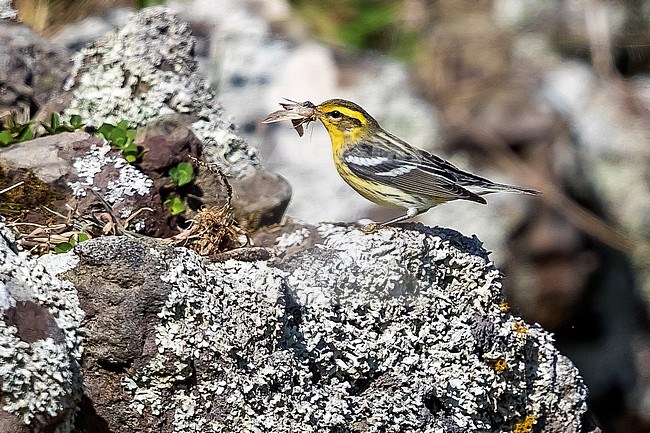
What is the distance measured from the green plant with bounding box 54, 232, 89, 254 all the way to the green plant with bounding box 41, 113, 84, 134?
90cm

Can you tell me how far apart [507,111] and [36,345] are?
Result: 8556 mm

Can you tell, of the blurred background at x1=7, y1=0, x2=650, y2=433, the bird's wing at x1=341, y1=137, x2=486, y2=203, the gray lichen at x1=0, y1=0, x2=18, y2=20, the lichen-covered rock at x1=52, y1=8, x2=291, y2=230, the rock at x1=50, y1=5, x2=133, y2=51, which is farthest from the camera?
the blurred background at x1=7, y1=0, x2=650, y2=433

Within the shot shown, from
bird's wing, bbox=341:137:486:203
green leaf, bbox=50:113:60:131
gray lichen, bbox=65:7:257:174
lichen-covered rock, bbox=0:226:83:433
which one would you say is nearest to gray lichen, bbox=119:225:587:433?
lichen-covered rock, bbox=0:226:83:433

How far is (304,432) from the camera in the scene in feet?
12.9

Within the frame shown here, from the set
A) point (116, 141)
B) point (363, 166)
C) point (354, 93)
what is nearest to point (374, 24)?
point (354, 93)

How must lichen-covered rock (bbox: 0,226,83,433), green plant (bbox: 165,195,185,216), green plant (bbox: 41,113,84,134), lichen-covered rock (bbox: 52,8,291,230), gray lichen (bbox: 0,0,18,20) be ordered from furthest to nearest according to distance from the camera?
gray lichen (bbox: 0,0,18,20)
lichen-covered rock (bbox: 52,8,291,230)
green plant (bbox: 41,113,84,134)
green plant (bbox: 165,195,185,216)
lichen-covered rock (bbox: 0,226,83,433)

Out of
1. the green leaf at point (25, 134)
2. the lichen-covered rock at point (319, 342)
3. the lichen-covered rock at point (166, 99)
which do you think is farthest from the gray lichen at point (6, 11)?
the lichen-covered rock at point (319, 342)

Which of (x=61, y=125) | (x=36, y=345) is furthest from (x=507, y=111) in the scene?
(x=36, y=345)

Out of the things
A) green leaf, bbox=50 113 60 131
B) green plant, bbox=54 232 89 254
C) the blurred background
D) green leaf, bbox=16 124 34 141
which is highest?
green leaf, bbox=50 113 60 131

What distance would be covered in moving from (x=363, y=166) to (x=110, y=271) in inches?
86.8

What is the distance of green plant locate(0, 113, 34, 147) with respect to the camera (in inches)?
190

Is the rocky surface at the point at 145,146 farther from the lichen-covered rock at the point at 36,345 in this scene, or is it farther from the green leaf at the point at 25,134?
the lichen-covered rock at the point at 36,345

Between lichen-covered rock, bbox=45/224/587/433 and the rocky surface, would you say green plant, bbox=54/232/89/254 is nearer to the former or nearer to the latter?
the rocky surface

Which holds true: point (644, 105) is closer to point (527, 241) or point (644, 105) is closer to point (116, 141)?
point (527, 241)
